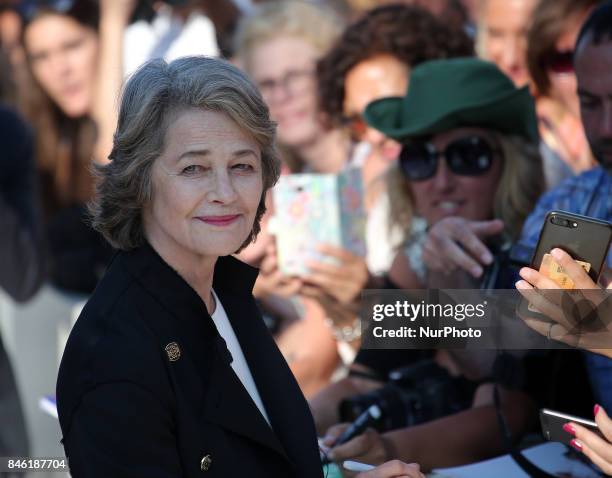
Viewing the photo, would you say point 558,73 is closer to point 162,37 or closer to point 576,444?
point 576,444

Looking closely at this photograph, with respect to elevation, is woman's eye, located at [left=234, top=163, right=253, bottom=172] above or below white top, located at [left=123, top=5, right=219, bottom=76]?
below

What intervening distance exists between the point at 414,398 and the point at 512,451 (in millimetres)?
428

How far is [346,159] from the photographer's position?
400cm

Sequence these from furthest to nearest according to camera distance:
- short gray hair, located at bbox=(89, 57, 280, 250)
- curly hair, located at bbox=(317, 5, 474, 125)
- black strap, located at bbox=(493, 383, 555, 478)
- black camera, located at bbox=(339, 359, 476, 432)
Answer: curly hair, located at bbox=(317, 5, 474, 125) → black camera, located at bbox=(339, 359, 476, 432) → black strap, located at bbox=(493, 383, 555, 478) → short gray hair, located at bbox=(89, 57, 280, 250)

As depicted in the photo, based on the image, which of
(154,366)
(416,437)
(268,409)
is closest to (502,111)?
(416,437)

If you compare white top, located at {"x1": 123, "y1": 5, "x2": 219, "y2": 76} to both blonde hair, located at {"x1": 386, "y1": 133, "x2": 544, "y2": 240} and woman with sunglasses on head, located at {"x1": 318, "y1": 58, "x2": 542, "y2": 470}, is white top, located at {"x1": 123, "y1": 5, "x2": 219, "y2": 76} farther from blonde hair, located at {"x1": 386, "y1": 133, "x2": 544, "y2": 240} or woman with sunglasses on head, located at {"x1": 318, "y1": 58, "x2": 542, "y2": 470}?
blonde hair, located at {"x1": 386, "y1": 133, "x2": 544, "y2": 240}

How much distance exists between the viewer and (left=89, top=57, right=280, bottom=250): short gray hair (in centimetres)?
170

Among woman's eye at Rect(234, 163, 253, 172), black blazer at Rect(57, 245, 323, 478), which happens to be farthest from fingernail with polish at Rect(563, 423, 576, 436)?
woman's eye at Rect(234, 163, 253, 172)

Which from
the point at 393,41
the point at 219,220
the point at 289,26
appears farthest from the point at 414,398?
the point at 289,26

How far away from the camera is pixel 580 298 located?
6.25ft

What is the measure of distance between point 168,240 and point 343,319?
1.62 meters

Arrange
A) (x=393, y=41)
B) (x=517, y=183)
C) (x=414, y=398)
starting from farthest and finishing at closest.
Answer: (x=393, y=41), (x=517, y=183), (x=414, y=398)

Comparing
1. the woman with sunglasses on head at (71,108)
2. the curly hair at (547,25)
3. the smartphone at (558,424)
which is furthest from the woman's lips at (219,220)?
the woman with sunglasses on head at (71,108)

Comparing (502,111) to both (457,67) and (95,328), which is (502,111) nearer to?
(457,67)
